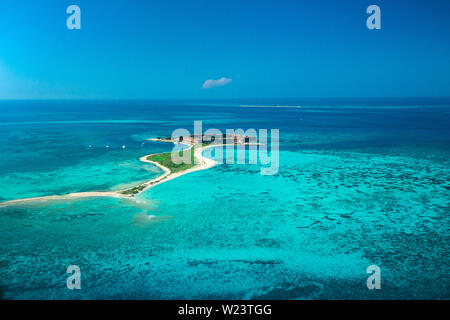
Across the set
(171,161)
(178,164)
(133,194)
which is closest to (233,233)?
(133,194)

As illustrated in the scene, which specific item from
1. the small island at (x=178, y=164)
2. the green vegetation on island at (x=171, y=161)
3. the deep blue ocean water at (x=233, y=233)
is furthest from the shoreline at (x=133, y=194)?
the deep blue ocean water at (x=233, y=233)

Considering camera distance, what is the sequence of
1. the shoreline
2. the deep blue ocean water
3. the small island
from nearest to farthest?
the deep blue ocean water → the shoreline → the small island

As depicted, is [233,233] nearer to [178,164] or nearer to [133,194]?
[133,194]

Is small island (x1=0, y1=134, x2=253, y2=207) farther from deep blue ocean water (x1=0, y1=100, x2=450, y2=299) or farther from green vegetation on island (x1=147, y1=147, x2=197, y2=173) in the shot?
deep blue ocean water (x1=0, y1=100, x2=450, y2=299)

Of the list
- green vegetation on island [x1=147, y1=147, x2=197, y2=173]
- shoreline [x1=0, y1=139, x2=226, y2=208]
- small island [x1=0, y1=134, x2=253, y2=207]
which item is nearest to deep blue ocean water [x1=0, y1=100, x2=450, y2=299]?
shoreline [x1=0, y1=139, x2=226, y2=208]

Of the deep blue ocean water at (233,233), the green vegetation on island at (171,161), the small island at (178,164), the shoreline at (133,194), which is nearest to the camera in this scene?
the deep blue ocean water at (233,233)

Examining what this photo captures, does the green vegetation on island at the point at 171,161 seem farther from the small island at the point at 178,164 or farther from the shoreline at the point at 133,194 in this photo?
the shoreline at the point at 133,194

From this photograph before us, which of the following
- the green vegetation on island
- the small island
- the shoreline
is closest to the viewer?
the shoreline
